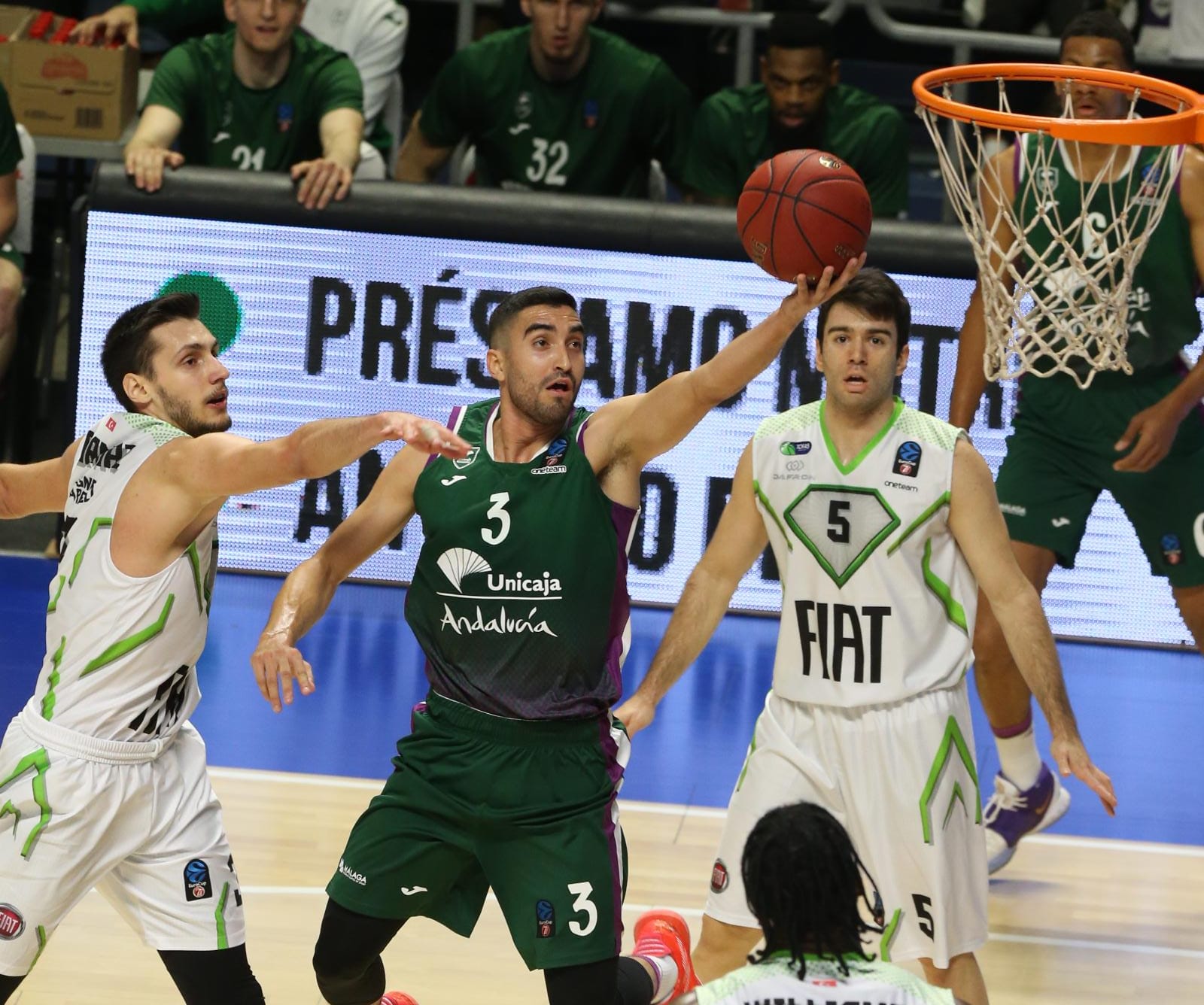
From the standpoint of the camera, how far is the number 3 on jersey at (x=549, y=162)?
1020 cm

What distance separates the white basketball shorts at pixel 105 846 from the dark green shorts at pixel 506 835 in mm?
368

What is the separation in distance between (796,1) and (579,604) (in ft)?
24.9

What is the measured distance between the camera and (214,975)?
4535 mm

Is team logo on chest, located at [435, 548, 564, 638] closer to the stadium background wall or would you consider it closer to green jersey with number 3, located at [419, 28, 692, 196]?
the stadium background wall

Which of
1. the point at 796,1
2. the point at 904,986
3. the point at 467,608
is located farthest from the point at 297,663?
the point at 796,1

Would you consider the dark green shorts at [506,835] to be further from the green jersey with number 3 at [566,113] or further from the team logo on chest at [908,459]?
the green jersey with number 3 at [566,113]

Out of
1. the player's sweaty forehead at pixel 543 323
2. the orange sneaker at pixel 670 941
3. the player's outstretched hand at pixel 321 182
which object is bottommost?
the orange sneaker at pixel 670 941

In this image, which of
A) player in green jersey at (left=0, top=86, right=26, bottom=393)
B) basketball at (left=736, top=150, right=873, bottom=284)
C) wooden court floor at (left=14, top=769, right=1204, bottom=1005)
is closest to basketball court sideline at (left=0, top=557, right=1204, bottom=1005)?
wooden court floor at (left=14, top=769, right=1204, bottom=1005)

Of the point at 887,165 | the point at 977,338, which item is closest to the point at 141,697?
the point at 977,338

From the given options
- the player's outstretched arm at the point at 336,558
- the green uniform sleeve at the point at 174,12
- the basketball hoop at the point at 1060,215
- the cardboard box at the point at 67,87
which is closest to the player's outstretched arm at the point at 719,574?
the player's outstretched arm at the point at 336,558

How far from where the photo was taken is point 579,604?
15.4ft

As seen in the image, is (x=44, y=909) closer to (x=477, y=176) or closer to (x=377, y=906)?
(x=377, y=906)

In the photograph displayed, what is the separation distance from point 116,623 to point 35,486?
607mm

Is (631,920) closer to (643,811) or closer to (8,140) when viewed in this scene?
(643,811)
